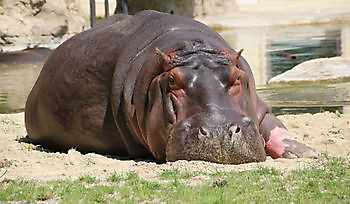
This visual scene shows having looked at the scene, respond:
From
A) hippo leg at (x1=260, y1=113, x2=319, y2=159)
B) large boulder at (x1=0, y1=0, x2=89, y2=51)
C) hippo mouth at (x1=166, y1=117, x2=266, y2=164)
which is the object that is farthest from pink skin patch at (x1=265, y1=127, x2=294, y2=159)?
large boulder at (x1=0, y1=0, x2=89, y2=51)

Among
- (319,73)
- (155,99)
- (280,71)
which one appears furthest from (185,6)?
(155,99)

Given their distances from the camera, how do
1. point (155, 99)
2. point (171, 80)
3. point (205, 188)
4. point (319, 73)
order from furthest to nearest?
point (319, 73) → point (155, 99) → point (171, 80) → point (205, 188)

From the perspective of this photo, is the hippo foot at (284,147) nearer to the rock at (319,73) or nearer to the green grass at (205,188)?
the green grass at (205,188)

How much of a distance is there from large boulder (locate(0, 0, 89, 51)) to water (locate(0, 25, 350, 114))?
2.11 metres

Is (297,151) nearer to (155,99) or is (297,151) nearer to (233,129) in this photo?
(233,129)

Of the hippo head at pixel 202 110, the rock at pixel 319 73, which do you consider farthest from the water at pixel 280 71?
the hippo head at pixel 202 110

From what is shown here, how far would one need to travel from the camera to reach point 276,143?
230 inches

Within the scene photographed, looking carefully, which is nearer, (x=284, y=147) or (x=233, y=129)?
(x=233, y=129)

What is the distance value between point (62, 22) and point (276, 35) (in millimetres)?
8071

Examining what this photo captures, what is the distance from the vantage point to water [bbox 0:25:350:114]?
8.88m

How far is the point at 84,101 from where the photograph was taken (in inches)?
247

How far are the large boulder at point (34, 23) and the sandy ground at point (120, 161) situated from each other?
11337mm

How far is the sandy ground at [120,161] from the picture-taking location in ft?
15.9

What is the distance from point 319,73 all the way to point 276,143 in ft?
18.3
